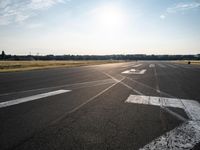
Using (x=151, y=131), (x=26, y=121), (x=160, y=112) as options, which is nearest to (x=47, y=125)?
(x=26, y=121)

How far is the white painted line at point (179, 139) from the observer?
322 cm

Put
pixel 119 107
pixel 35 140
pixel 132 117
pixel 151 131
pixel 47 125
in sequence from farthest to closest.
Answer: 1. pixel 119 107
2. pixel 132 117
3. pixel 47 125
4. pixel 151 131
5. pixel 35 140

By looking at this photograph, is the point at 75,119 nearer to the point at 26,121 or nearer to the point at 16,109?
the point at 26,121

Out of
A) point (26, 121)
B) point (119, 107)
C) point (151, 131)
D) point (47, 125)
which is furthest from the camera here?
point (119, 107)

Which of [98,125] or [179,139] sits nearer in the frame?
[179,139]

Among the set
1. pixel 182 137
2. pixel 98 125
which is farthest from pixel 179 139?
A: pixel 98 125

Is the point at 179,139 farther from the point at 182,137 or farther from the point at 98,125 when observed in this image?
the point at 98,125

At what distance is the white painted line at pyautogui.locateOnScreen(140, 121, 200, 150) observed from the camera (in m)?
3.22

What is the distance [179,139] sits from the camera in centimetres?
355

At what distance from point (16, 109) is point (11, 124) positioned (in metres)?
1.34

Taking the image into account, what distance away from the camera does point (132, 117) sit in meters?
4.88

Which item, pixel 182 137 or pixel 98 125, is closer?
pixel 182 137

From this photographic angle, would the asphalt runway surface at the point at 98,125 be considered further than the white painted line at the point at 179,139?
Yes

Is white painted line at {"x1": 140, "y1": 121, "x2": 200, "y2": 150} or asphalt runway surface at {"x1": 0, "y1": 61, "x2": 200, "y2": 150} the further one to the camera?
asphalt runway surface at {"x1": 0, "y1": 61, "x2": 200, "y2": 150}
